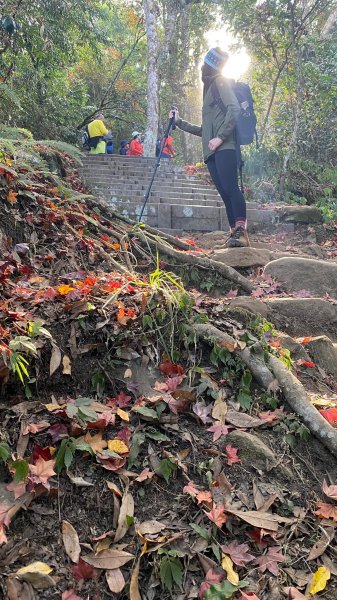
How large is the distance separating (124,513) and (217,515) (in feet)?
1.18

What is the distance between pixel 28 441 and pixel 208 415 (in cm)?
85

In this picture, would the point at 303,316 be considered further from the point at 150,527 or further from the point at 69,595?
the point at 69,595

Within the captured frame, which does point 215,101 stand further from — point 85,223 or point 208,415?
point 208,415

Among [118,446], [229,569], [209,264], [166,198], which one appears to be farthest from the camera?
[166,198]

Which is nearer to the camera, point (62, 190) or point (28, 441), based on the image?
point (28, 441)

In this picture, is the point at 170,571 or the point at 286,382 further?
the point at 286,382

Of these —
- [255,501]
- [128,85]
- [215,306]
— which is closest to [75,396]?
[255,501]

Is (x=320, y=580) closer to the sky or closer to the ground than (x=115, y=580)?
closer to the ground

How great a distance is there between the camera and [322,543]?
6.11 feet

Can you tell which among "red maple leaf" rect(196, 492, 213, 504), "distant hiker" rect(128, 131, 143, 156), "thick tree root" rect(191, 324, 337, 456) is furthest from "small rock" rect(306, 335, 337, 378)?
"distant hiker" rect(128, 131, 143, 156)

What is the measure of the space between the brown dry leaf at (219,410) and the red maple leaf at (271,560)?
0.61m

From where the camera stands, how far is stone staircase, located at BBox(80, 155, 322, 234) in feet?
22.3

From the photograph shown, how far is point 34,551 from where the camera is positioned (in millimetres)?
1585

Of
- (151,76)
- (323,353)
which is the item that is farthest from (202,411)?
(151,76)
